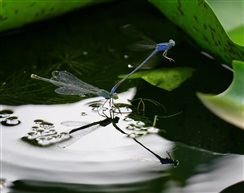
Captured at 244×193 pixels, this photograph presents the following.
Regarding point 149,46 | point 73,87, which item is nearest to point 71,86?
point 73,87

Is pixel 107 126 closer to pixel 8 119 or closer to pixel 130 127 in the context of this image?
pixel 130 127

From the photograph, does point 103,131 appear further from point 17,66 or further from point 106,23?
point 106,23

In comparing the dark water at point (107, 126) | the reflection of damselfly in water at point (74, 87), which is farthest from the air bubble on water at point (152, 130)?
the reflection of damselfly in water at point (74, 87)

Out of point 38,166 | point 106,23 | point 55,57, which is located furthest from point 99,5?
point 38,166

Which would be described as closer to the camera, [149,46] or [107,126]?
[107,126]

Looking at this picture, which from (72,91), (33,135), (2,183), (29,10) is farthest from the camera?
(29,10)

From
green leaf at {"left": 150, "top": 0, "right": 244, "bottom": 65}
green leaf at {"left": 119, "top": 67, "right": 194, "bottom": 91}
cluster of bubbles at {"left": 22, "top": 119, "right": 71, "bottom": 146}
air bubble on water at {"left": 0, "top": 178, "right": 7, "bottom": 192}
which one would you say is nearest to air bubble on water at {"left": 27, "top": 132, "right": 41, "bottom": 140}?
cluster of bubbles at {"left": 22, "top": 119, "right": 71, "bottom": 146}

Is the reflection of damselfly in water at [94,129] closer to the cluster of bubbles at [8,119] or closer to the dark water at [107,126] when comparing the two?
the dark water at [107,126]
